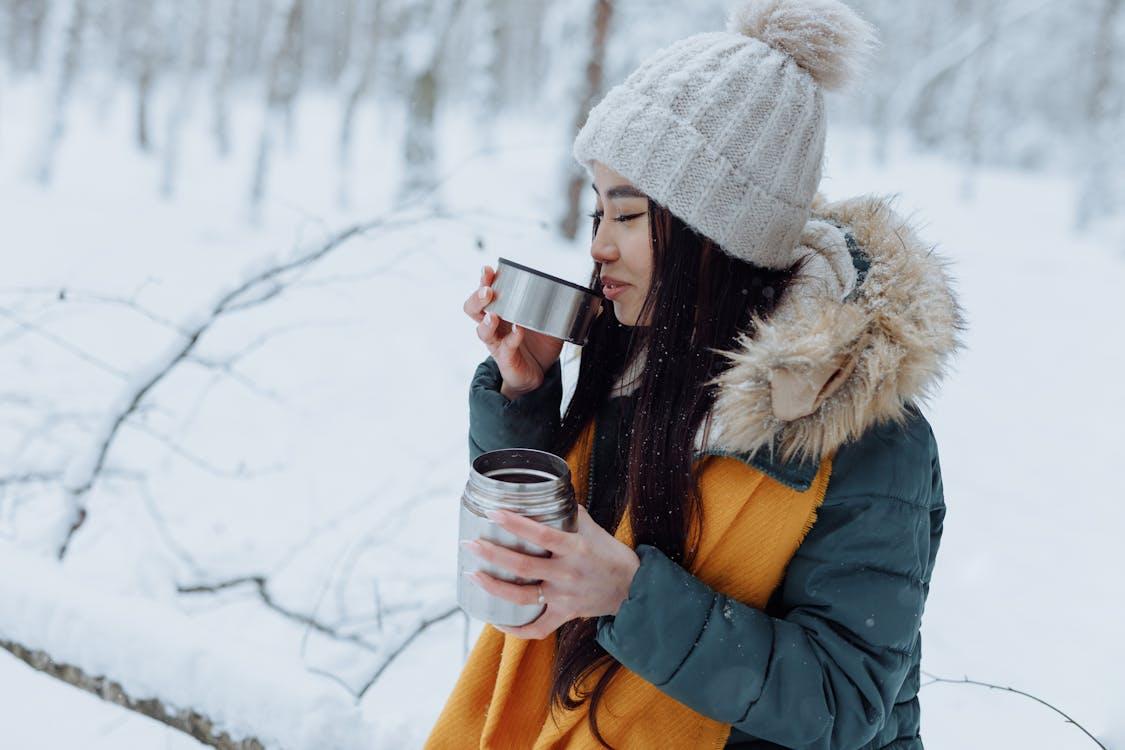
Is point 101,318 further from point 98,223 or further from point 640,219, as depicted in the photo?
point 640,219

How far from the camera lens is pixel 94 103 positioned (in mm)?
21203

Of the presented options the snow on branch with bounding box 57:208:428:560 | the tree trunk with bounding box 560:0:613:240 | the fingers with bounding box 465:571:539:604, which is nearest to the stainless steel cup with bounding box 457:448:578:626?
the fingers with bounding box 465:571:539:604

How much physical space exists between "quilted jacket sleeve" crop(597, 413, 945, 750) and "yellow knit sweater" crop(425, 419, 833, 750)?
0.05m

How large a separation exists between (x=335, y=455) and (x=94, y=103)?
69.8 feet

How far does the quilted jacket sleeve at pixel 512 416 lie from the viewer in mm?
1648

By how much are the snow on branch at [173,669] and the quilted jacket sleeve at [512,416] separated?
676mm

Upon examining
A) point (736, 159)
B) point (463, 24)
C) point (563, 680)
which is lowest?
point (563, 680)

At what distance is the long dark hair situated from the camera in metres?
1.26

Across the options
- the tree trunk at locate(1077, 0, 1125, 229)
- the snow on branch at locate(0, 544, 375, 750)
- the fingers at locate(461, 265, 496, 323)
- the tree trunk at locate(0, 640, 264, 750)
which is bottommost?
the tree trunk at locate(0, 640, 264, 750)

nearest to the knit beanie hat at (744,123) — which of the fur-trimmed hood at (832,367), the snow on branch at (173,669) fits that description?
the fur-trimmed hood at (832,367)

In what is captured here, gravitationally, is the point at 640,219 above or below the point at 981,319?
above

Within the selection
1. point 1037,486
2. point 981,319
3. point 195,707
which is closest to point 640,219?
point 195,707

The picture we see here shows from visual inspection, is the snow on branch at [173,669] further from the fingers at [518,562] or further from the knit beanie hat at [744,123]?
the knit beanie hat at [744,123]

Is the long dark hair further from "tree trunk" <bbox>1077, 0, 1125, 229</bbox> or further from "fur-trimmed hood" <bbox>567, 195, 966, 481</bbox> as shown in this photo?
"tree trunk" <bbox>1077, 0, 1125, 229</bbox>
